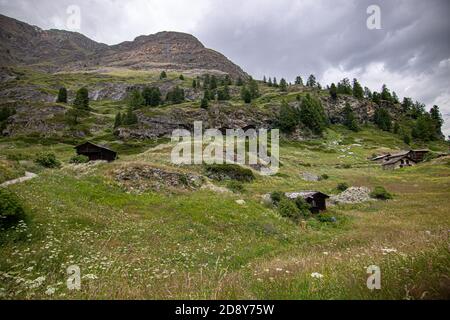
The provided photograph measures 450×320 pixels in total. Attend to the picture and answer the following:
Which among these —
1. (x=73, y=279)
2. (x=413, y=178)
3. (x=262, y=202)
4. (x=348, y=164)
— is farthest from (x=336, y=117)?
(x=73, y=279)

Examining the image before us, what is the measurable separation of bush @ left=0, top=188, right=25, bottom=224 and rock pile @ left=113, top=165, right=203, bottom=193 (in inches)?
717

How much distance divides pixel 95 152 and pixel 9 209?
5158cm

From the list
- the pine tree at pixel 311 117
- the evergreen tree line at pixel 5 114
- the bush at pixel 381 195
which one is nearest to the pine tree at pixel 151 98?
the evergreen tree line at pixel 5 114

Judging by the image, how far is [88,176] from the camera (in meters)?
37.8

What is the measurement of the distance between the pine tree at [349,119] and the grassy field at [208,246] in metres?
106

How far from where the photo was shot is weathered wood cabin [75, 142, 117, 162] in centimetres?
6372

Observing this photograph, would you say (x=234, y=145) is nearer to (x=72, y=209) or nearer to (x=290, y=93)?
(x=72, y=209)

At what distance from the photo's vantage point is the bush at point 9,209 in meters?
15.7

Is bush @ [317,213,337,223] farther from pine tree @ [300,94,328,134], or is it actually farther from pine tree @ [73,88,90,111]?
pine tree @ [73,88,90,111]

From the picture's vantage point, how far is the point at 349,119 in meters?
162

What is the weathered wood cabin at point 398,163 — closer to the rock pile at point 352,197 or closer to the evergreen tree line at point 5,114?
the rock pile at point 352,197

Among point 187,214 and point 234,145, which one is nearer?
point 187,214

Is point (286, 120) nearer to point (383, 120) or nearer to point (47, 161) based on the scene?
point (383, 120)

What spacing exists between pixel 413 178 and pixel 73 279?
79897 mm
